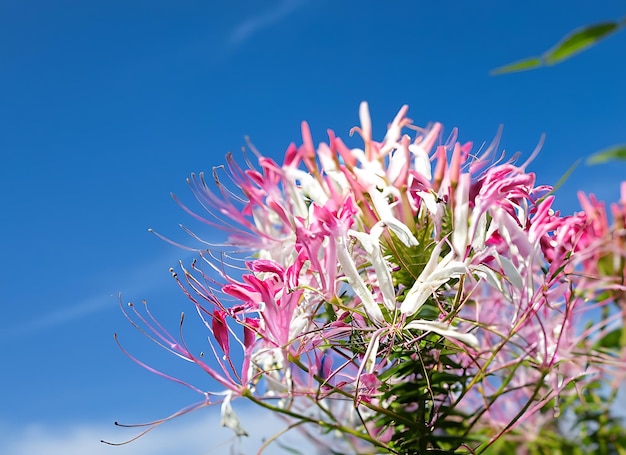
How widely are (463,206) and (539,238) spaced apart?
0.95ft

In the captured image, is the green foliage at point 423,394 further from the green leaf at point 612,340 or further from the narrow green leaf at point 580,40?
the narrow green leaf at point 580,40

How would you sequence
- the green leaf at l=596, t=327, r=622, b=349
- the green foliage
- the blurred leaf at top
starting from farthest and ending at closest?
Answer: 1. the green foliage
2. the green leaf at l=596, t=327, r=622, b=349
3. the blurred leaf at top

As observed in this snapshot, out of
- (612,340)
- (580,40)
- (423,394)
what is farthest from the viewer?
(423,394)

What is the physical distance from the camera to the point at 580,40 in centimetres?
84

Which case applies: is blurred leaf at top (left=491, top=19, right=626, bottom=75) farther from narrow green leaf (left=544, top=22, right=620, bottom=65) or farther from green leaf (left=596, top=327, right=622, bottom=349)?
green leaf (left=596, top=327, right=622, bottom=349)

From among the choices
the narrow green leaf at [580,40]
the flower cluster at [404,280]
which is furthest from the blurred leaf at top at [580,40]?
the flower cluster at [404,280]

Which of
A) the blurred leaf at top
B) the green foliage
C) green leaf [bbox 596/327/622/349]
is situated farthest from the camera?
the green foliage

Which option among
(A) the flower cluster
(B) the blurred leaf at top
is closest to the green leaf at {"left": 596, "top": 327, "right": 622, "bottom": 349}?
(A) the flower cluster

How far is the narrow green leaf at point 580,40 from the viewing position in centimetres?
83

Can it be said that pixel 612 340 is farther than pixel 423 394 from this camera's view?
No

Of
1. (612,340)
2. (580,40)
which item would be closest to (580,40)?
(580,40)

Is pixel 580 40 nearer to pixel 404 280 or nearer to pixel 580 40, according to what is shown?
pixel 580 40

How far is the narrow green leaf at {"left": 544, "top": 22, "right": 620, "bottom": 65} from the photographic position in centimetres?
83

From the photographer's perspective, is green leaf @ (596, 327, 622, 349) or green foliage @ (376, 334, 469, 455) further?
green foliage @ (376, 334, 469, 455)
